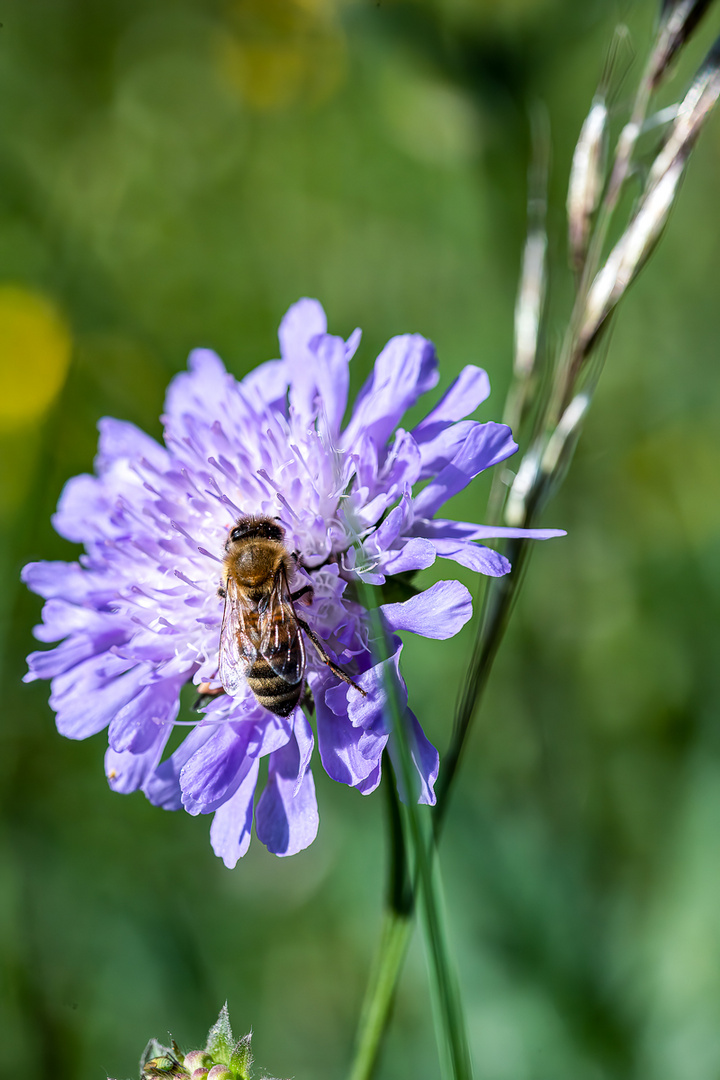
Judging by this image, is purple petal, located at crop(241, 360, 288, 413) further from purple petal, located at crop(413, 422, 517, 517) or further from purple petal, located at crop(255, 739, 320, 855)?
purple petal, located at crop(255, 739, 320, 855)

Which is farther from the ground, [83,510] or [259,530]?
[83,510]

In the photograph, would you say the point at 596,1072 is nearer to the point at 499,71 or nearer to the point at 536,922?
the point at 536,922

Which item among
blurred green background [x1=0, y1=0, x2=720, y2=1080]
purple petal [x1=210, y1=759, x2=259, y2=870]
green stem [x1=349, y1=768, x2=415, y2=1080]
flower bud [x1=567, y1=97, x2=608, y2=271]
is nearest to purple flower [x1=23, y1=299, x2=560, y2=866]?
purple petal [x1=210, y1=759, x2=259, y2=870]

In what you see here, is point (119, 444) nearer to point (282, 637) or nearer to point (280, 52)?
point (282, 637)

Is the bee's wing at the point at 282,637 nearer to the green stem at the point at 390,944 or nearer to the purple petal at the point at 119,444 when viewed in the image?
the green stem at the point at 390,944

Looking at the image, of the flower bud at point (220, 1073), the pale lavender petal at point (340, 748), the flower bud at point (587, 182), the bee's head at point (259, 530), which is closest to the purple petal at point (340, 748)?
the pale lavender petal at point (340, 748)

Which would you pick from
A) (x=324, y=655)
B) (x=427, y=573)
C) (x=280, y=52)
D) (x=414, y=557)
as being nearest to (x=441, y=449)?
(x=414, y=557)

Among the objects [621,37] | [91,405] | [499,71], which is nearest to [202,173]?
[91,405]
